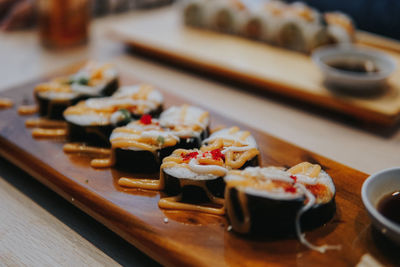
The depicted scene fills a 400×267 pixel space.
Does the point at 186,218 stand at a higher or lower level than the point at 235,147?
lower

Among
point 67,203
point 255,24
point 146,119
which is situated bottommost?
point 67,203

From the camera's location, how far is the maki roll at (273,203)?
3.44 ft

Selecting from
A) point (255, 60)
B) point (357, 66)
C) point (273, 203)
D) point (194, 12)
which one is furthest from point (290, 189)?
point (194, 12)

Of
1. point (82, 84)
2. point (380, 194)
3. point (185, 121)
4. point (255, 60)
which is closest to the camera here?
point (380, 194)

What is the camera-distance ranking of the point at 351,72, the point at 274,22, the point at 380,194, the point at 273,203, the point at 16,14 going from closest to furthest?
the point at 273,203
the point at 380,194
the point at 351,72
the point at 274,22
the point at 16,14

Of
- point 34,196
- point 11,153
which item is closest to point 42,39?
point 11,153

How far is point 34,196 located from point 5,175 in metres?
0.18

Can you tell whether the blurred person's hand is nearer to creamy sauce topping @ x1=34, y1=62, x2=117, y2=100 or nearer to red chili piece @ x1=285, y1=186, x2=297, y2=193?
creamy sauce topping @ x1=34, y1=62, x2=117, y2=100

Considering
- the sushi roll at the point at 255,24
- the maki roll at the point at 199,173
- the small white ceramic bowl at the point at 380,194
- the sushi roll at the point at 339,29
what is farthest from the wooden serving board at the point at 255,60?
the maki roll at the point at 199,173

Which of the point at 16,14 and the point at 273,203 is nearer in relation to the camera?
the point at 273,203

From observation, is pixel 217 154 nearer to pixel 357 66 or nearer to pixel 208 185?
pixel 208 185

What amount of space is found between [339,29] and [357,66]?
0.38m

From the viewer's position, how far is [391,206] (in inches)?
44.1

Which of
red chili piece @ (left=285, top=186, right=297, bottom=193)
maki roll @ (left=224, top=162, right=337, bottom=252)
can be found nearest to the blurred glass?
maki roll @ (left=224, top=162, right=337, bottom=252)
